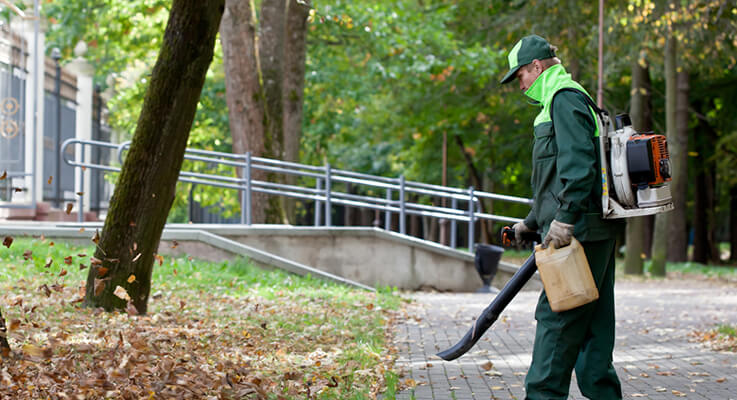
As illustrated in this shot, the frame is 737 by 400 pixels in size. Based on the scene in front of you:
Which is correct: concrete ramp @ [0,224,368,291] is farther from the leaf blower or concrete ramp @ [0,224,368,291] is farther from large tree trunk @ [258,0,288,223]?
the leaf blower

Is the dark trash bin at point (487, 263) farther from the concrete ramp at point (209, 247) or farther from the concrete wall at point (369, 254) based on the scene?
the concrete ramp at point (209, 247)

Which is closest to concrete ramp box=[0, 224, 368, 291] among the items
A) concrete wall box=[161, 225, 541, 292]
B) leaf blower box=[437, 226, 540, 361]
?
concrete wall box=[161, 225, 541, 292]

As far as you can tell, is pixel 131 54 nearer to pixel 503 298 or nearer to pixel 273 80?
pixel 273 80

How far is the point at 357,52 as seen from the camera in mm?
22328

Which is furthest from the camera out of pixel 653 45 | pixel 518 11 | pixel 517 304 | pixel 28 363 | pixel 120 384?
pixel 518 11

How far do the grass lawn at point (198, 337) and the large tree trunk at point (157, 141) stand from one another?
0.42 metres

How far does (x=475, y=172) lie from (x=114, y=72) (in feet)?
42.0

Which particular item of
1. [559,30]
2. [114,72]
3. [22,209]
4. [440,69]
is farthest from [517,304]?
[114,72]

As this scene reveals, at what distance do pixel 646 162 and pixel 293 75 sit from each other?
1440cm

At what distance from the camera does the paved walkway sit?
5.80m

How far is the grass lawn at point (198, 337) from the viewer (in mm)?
4598

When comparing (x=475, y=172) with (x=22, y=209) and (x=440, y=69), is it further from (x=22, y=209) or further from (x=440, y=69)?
(x=22, y=209)

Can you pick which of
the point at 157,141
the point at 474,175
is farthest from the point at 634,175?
the point at 474,175

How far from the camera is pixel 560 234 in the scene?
4.16 m
